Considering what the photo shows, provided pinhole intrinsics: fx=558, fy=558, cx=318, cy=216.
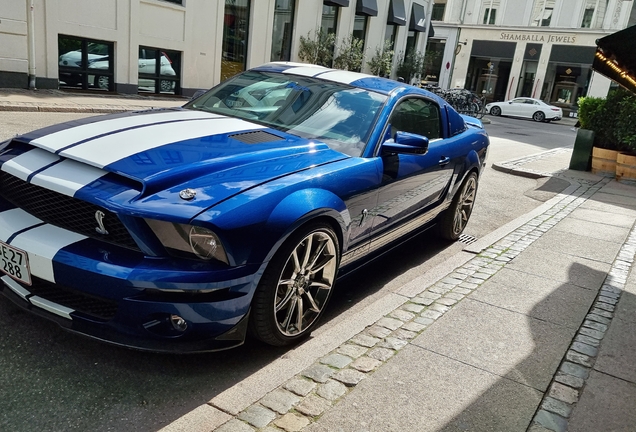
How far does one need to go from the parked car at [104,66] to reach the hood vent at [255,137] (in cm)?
1348

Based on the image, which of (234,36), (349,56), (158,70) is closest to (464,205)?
(158,70)

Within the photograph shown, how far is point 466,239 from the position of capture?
20.0 ft

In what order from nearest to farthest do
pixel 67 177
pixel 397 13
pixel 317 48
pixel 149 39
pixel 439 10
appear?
pixel 67 177 → pixel 149 39 → pixel 317 48 → pixel 397 13 → pixel 439 10

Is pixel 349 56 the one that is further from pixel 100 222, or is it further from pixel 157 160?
pixel 100 222

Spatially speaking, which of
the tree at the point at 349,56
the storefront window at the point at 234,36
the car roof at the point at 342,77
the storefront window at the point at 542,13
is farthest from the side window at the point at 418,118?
the storefront window at the point at 542,13

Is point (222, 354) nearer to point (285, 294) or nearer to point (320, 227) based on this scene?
point (285, 294)

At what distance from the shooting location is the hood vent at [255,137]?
3490mm

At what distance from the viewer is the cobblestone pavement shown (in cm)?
263

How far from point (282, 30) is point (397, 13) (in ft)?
31.0

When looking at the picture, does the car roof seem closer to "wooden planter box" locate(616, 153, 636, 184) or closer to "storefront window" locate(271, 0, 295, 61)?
"wooden planter box" locate(616, 153, 636, 184)

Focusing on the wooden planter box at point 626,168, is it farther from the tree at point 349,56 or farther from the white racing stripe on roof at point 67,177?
the tree at point 349,56

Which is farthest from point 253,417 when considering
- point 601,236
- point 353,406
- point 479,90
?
point 479,90

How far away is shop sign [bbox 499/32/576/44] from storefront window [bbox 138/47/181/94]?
117 ft

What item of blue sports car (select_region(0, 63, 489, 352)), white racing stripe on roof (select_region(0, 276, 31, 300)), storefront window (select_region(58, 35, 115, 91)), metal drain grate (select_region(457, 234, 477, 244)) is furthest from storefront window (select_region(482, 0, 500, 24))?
white racing stripe on roof (select_region(0, 276, 31, 300))
